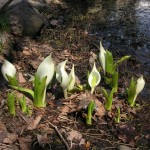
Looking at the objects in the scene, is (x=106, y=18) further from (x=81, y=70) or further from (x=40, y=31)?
(x=81, y=70)

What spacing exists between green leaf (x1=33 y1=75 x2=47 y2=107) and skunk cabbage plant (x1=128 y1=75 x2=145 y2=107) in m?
0.75

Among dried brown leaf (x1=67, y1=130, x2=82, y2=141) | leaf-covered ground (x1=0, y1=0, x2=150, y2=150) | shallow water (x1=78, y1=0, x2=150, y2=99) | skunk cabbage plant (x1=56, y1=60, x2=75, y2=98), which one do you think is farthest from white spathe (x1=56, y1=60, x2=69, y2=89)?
shallow water (x1=78, y1=0, x2=150, y2=99)

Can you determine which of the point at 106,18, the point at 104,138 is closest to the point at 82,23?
the point at 106,18

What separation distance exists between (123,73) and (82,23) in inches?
68.1

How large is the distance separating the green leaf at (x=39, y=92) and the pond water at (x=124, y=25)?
1.48 m

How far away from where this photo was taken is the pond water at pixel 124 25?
163 inches

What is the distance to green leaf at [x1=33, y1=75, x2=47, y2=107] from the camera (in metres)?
2.52

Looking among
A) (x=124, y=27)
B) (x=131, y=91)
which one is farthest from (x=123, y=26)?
(x=131, y=91)

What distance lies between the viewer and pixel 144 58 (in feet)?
12.5

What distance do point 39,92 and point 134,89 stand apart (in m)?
0.81

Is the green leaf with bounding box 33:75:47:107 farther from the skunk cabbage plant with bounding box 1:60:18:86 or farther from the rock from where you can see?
the rock

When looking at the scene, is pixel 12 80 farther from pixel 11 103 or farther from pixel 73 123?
pixel 73 123

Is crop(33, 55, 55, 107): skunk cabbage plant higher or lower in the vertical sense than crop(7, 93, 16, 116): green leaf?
higher

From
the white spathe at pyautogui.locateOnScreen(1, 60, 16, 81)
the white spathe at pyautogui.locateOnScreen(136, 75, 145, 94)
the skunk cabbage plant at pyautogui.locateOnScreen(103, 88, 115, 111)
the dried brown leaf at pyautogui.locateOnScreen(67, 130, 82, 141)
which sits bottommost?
the dried brown leaf at pyautogui.locateOnScreen(67, 130, 82, 141)
